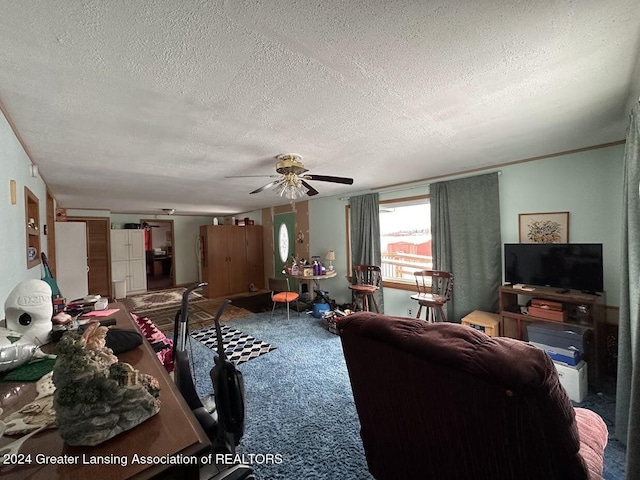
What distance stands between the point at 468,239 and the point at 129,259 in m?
8.14

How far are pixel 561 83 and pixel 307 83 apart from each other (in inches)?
55.8

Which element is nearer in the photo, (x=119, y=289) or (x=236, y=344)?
(x=236, y=344)

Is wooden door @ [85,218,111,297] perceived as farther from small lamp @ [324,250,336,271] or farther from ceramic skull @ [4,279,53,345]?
ceramic skull @ [4,279,53,345]

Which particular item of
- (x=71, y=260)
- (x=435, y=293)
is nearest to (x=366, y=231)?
(x=435, y=293)

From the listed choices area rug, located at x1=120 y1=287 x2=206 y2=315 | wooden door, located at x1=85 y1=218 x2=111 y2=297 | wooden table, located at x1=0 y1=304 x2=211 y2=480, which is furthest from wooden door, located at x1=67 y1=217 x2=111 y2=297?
wooden table, located at x1=0 y1=304 x2=211 y2=480

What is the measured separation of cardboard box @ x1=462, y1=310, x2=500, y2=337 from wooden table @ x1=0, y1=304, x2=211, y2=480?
295 cm

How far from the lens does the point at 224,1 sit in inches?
33.4

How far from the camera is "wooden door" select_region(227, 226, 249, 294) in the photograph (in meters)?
6.62

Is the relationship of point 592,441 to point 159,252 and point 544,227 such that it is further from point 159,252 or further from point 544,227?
point 159,252

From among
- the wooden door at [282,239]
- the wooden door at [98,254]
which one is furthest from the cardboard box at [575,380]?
the wooden door at [98,254]

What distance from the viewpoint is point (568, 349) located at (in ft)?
7.34

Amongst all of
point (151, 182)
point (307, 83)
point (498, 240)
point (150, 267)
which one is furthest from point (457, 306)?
point (150, 267)

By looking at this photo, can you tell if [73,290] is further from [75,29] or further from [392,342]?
[392,342]

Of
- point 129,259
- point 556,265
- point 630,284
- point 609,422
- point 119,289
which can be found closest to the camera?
point 630,284
